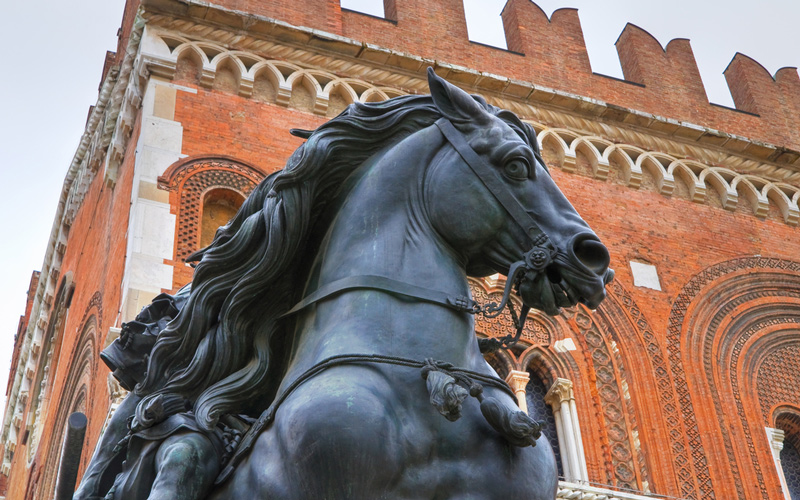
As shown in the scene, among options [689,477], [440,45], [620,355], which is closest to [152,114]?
[440,45]

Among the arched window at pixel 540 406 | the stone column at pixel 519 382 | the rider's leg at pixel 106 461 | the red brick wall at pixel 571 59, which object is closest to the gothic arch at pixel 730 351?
the arched window at pixel 540 406

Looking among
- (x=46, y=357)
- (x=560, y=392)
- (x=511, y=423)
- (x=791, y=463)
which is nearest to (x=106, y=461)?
(x=511, y=423)

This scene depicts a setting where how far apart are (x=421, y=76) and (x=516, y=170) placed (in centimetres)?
1018

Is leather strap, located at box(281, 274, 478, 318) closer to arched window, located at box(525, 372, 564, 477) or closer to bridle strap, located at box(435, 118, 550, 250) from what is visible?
bridle strap, located at box(435, 118, 550, 250)

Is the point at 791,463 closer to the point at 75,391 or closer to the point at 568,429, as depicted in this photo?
the point at 568,429

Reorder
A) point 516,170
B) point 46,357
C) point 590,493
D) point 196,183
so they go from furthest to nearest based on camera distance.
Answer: point 46,357, point 196,183, point 590,493, point 516,170

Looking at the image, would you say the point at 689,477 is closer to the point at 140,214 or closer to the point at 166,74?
the point at 140,214

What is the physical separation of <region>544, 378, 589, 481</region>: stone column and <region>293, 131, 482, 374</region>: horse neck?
8.26 m

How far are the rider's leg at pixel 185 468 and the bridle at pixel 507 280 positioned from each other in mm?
359

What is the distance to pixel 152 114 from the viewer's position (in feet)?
37.2

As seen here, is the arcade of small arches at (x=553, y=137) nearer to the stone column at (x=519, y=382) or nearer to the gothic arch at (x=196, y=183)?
Result: the gothic arch at (x=196, y=183)

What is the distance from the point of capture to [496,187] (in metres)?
2.81

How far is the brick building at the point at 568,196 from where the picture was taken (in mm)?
11055

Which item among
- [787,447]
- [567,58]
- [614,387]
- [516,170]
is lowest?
[516,170]
